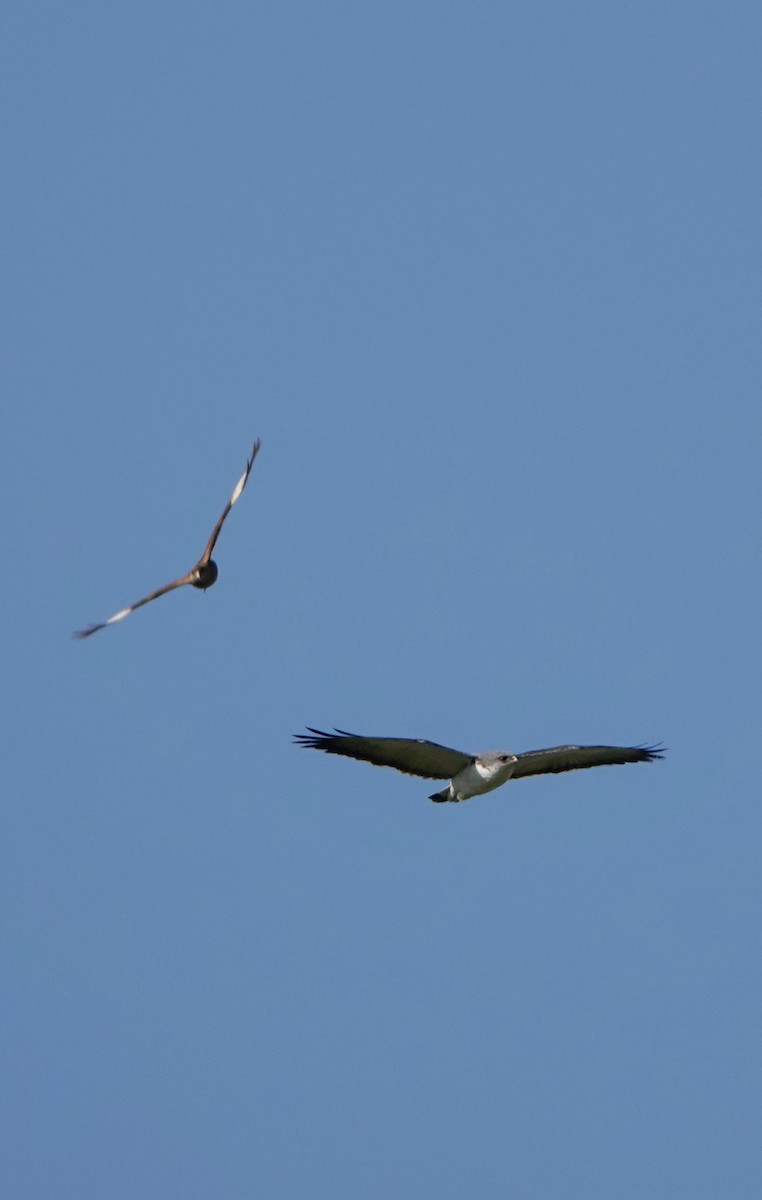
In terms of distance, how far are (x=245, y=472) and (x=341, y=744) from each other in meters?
4.50

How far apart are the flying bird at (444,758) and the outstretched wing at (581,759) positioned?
0.08ft

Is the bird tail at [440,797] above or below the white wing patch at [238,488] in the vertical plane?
below

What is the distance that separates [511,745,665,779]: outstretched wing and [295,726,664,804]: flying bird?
0.03 m

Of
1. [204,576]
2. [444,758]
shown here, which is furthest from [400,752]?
[204,576]

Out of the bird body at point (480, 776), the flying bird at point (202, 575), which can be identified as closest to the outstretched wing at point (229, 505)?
the flying bird at point (202, 575)

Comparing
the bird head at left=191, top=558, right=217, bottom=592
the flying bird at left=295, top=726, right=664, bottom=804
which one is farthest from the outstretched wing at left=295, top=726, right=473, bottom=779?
the bird head at left=191, top=558, right=217, bottom=592

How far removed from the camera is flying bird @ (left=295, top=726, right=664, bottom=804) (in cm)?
2425

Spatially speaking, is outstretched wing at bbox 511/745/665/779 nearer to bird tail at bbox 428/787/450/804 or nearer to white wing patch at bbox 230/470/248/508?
bird tail at bbox 428/787/450/804

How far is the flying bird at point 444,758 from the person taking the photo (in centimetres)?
2425

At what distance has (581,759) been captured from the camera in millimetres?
26484

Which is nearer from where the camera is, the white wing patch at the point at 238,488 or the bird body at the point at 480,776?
the white wing patch at the point at 238,488

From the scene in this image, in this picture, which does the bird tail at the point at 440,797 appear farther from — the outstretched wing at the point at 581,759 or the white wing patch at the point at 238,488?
the white wing patch at the point at 238,488

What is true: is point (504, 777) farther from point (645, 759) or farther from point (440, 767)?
point (645, 759)

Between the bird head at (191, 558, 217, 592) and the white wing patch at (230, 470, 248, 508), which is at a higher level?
the white wing patch at (230, 470, 248, 508)
